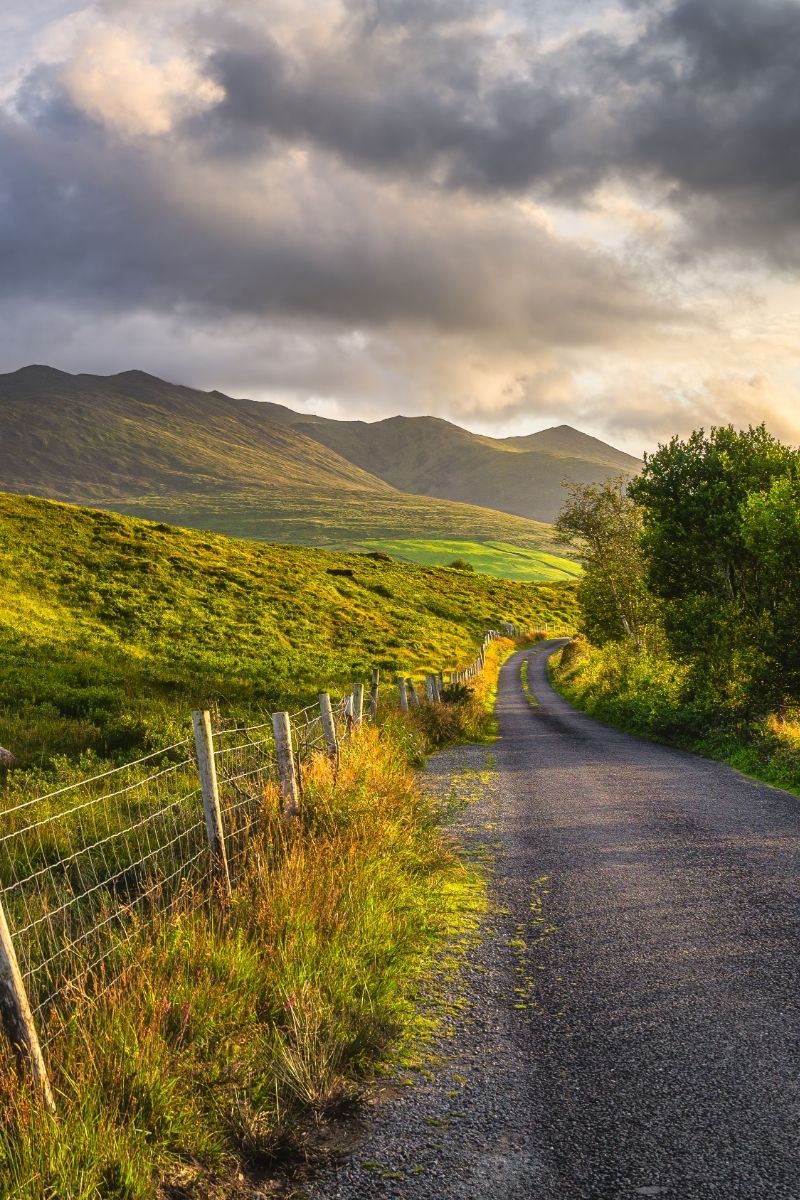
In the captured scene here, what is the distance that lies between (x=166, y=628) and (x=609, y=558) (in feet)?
81.5

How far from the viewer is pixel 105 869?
927 centimetres

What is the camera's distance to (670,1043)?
17.0 feet

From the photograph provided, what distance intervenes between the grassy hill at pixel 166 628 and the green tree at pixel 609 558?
10545 mm

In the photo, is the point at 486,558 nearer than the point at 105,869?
No

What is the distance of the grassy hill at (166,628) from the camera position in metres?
22.3

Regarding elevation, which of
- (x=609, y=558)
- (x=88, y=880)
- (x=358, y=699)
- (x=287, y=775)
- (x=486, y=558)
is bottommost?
(x=88, y=880)

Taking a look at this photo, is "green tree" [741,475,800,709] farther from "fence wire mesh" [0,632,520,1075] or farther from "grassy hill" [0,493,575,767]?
"grassy hill" [0,493,575,767]

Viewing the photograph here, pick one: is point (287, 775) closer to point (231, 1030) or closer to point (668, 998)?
point (231, 1030)

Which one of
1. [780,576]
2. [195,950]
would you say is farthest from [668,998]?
[780,576]

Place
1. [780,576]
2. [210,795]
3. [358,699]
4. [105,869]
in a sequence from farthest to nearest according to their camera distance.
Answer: [780,576] < [358,699] < [105,869] < [210,795]

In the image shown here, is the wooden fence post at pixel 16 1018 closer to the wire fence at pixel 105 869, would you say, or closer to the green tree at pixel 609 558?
the wire fence at pixel 105 869

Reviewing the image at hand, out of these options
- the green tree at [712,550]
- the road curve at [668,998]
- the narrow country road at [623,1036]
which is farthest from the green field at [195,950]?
the green tree at [712,550]

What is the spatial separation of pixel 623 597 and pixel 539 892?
120 feet

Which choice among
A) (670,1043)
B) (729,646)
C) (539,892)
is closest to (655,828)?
(539,892)
